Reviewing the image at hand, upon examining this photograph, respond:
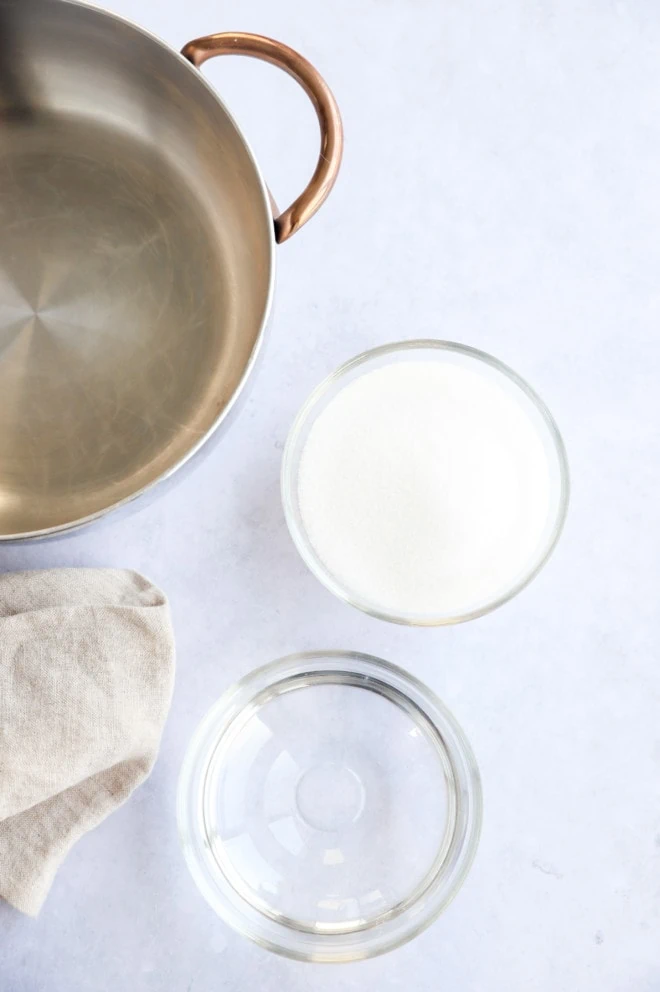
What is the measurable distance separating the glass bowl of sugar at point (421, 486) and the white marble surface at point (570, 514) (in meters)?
0.04

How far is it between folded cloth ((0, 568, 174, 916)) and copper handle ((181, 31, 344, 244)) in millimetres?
299

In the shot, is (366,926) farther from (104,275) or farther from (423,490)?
(104,275)

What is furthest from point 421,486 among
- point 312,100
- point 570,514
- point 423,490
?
point 312,100

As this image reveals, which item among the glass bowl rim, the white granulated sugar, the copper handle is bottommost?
the glass bowl rim

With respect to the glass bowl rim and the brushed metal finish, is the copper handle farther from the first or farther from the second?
the glass bowl rim

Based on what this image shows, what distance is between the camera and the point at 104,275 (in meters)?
0.71

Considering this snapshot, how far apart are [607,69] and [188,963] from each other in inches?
30.1

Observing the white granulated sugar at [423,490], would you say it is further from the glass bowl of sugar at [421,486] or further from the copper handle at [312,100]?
the copper handle at [312,100]

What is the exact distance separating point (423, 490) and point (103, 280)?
29 centimetres

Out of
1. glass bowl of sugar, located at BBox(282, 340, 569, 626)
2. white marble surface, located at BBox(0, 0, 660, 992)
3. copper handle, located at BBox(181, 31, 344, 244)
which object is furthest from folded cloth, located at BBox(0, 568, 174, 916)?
copper handle, located at BBox(181, 31, 344, 244)

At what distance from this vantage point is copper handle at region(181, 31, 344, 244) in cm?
58

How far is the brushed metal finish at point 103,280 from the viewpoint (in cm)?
69

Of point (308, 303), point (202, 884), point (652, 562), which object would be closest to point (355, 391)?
point (308, 303)

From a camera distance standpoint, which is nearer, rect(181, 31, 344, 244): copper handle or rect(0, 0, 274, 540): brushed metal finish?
rect(181, 31, 344, 244): copper handle
